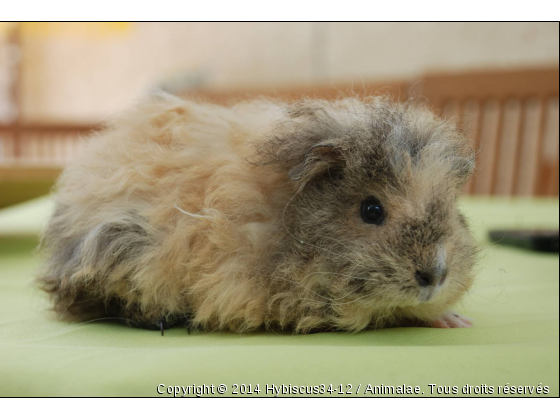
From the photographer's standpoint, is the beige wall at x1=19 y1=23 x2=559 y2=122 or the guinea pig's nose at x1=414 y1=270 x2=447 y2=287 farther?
the beige wall at x1=19 y1=23 x2=559 y2=122

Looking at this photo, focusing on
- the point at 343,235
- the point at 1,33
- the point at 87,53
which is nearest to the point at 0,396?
the point at 343,235

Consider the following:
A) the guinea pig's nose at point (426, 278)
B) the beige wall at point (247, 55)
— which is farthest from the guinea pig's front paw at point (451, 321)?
the beige wall at point (247, 55)

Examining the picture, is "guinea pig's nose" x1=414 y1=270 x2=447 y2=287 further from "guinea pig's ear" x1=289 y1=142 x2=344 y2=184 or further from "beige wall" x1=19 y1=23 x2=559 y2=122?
"beige wall" x1=19 y1=23 x2=559 y2=122

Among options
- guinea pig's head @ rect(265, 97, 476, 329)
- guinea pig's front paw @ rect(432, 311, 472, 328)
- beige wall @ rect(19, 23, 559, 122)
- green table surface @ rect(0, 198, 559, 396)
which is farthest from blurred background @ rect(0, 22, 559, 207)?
green table surface @ rect(0, 198, 559, 396)

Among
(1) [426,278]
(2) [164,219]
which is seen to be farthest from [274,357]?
(2) [164,219]

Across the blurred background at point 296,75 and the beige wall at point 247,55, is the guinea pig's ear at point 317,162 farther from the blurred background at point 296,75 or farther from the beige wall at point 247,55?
the beige wall at point 247,55

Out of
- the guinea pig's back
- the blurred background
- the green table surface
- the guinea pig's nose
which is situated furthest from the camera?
the blurred background

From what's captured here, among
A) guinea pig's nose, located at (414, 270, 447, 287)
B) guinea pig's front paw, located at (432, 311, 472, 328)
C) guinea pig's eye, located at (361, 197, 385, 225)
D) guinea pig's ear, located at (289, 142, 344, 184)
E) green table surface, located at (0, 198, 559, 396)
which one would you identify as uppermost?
guinea pig's ear, located at (289, 142, 344, 184)
